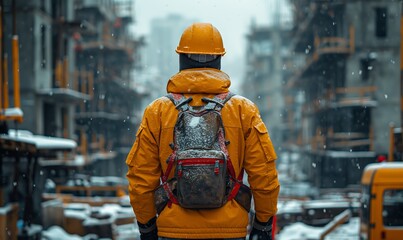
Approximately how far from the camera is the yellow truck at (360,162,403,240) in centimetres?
1030

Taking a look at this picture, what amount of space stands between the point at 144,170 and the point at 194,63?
2.67ft

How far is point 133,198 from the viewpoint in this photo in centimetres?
391

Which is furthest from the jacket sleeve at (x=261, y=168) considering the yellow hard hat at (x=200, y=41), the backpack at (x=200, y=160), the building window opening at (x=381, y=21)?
the building window opening at (x=381, y=21)

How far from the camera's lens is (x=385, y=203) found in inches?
412

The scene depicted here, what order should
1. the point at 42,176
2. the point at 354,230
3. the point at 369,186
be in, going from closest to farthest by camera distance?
the point at 369,186 → the point at 354,230 → the point at 42,176

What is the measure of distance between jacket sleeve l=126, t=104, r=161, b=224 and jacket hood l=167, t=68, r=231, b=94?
26 cm

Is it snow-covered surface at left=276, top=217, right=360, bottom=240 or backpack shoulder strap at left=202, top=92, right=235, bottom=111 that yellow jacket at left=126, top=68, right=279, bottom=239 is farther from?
snow-covered surface at left=276, top=217, right=360, bottom=240

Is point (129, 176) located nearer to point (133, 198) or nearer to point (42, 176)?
point (133, 198)

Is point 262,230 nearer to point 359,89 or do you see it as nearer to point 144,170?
point 144,170

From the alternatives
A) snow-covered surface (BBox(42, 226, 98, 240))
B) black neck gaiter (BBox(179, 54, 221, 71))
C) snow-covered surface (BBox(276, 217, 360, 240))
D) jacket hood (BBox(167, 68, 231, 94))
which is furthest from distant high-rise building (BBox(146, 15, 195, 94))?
jacket hood (BBox(167, 68, 231, 94))

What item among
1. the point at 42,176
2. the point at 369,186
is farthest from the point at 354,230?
the point at 42,176

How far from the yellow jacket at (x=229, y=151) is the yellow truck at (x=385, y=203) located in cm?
697

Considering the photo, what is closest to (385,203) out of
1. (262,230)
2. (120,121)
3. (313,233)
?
(313,233)

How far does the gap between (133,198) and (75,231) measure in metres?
13.7
